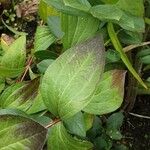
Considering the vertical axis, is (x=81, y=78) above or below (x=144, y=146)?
above

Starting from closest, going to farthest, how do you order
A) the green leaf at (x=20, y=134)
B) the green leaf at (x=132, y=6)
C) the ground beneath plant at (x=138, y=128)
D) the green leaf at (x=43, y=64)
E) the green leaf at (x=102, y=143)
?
the green leaf at (x=20, y=134), the green leaf at (x=132, y=6), the green leaf at (x=43, y=64), the green leaf at (x=102, y=143), the ground beneath plant at (x=138, y=128)

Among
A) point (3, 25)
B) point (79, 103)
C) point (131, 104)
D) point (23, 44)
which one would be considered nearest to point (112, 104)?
point (79, 103)

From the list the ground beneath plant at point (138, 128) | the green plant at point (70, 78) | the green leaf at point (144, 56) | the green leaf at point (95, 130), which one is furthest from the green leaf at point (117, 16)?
the ground beneath plant at point (138, 128)

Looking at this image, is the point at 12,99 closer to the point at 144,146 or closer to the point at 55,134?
the point at 55,134

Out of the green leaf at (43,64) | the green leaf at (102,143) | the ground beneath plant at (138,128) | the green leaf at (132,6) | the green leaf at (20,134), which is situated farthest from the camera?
the ground beneath plant at (138,128)

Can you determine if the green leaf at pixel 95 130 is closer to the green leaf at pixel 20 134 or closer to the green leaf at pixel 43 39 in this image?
the green leaf at pixel 43 39

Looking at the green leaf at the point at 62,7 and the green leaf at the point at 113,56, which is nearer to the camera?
the green leaf at the point at 62,7

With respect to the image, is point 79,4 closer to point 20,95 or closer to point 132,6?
point 132,6
